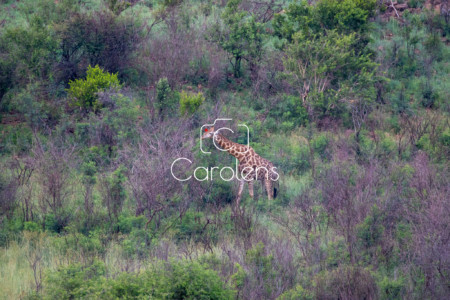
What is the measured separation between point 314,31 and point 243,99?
11.1 feet

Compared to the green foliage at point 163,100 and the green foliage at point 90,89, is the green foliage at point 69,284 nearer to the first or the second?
the green foliage at point 90,89

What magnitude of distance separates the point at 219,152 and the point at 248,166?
1.27 m

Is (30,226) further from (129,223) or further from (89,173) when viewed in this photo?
(89,173)

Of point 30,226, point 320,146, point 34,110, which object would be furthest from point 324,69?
point 30,226

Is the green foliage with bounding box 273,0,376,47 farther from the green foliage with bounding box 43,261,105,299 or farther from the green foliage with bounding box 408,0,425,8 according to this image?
the green foliage with bounding box 43,261,105,299

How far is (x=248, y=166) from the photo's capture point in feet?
35.4

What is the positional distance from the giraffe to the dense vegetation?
35 cm

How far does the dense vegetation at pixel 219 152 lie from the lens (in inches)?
281

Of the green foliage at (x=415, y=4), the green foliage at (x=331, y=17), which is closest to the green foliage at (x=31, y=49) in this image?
the green foliage at (x=331, y=17)

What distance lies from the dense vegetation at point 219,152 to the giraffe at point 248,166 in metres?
0.35

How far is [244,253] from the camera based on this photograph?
26.1 feet

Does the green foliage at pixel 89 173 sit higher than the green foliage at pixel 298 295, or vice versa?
the green foliage at pixel 89 173

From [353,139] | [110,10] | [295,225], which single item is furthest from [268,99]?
[295,225]

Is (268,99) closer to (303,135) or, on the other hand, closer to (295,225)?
(303,135)
